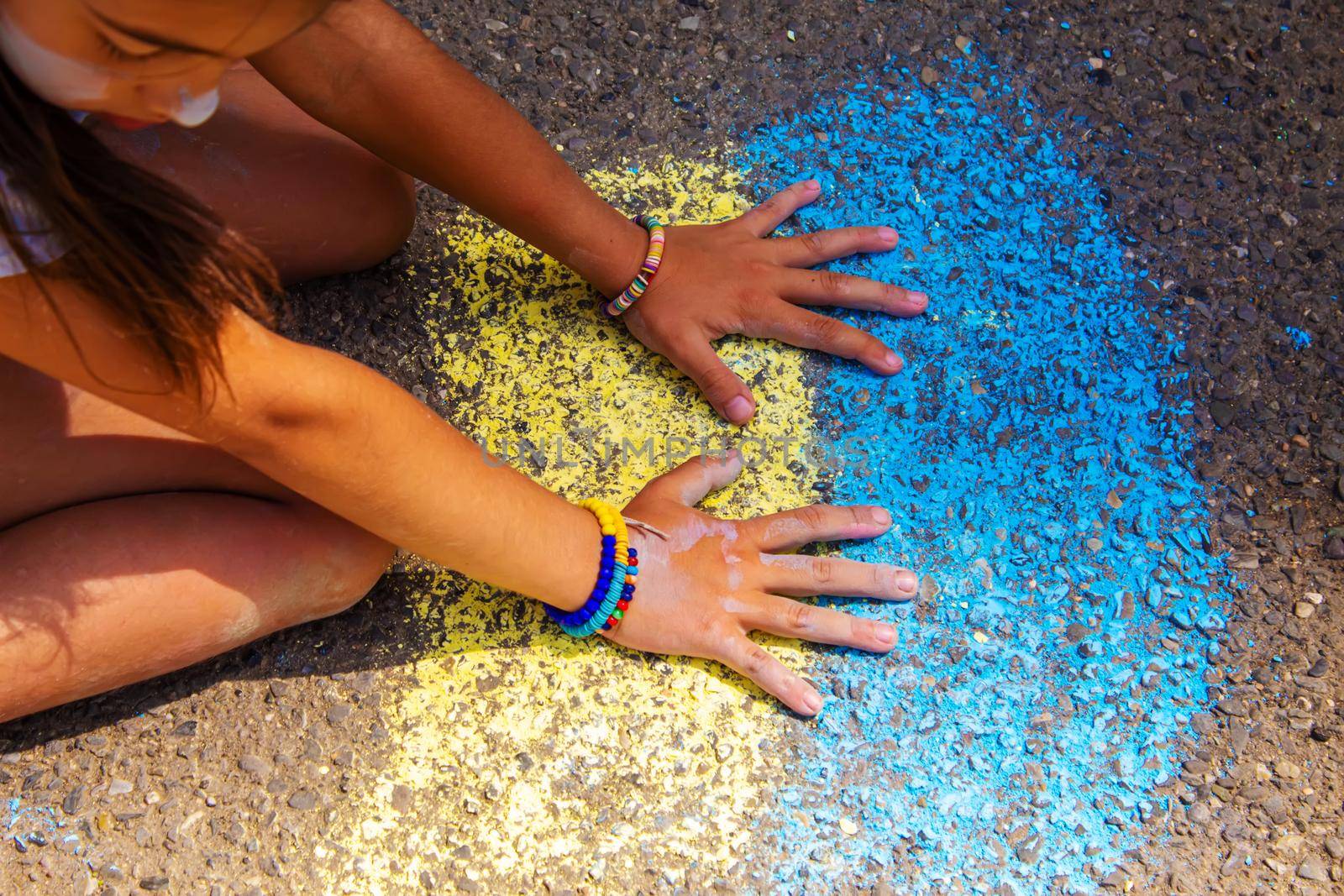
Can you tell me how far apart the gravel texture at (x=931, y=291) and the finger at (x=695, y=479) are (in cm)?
23

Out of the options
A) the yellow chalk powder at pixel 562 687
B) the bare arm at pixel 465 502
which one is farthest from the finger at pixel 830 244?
the bare arm at pixel 465 502

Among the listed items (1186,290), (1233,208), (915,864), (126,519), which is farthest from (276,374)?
(1233,208)

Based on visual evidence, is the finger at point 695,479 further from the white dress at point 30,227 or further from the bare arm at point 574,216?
the white dress at point 30,227

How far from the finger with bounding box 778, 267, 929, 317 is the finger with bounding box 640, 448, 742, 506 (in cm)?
29

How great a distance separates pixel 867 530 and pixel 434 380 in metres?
0.69

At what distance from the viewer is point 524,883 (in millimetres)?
1271

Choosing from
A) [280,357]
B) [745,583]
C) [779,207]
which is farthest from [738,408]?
[280,357]

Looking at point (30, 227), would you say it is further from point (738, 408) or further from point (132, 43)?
point (738, 408)

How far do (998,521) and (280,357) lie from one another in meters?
1.00

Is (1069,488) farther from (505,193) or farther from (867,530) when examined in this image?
(505,193)

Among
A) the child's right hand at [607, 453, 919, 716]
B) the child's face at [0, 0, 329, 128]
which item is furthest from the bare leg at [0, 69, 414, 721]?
the child's face at [0, 0, 329, 128]

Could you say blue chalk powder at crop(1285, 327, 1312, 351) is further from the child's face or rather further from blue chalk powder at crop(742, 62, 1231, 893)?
the child's face

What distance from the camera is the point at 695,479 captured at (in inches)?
57.4

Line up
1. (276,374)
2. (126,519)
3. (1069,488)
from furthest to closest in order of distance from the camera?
(1069,488)
(126,519)
(276,374)
